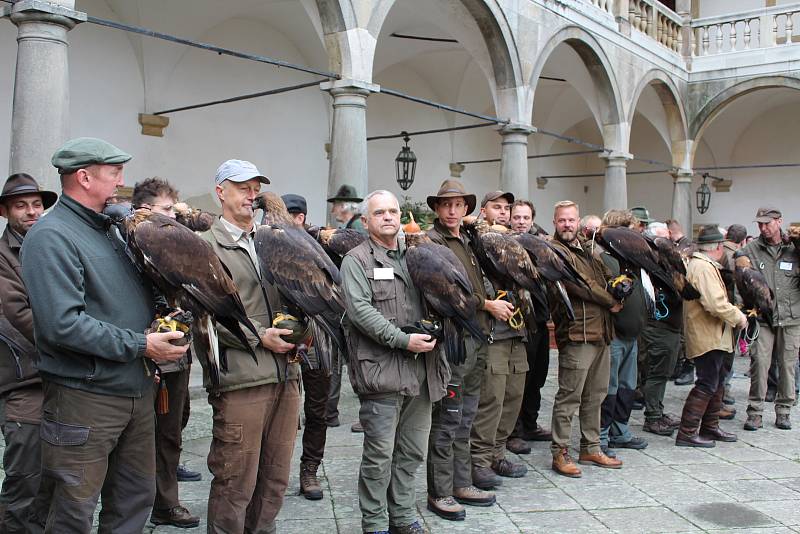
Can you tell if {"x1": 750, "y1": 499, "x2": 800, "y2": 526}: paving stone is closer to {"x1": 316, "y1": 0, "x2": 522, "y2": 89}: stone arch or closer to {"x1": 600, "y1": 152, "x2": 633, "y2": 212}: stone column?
{"x1": 316, "y1": 0, "x2": 522, "y2": 89}: stone arch

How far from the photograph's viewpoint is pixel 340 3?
9.05 m

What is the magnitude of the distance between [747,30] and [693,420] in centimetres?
1499

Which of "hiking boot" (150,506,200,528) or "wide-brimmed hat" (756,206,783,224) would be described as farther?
"wide-brimmed hat" (756,206,783,224)

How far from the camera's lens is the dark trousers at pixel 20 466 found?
3.27m

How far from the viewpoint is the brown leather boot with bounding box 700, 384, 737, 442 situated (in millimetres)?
6078

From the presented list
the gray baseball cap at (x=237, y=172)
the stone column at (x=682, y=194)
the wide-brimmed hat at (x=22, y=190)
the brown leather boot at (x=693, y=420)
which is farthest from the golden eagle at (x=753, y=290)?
the stone column at (x=682, y=194)

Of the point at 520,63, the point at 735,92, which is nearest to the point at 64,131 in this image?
the point at 520,63

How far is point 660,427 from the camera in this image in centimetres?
632

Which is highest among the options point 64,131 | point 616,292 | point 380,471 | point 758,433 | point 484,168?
point 484,168

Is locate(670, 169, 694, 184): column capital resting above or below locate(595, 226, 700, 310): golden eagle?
above

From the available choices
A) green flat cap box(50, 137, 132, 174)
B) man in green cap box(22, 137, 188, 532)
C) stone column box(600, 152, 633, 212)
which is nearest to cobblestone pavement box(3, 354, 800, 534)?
man in green cap box(22, 137, 188, 532)

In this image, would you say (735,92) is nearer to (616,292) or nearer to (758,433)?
(758,433)

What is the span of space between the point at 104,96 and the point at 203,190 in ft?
7.03

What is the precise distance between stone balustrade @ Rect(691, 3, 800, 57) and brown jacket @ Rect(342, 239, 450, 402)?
1696cm
